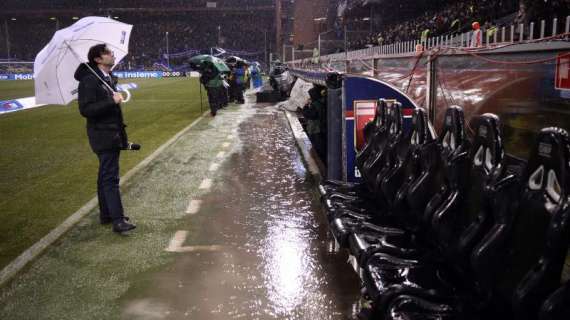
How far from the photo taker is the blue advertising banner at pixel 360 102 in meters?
5.39

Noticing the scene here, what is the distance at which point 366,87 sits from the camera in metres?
5.41

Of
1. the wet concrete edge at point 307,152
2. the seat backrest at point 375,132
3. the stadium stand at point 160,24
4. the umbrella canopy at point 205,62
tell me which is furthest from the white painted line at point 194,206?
the stadium stand at point 160,24

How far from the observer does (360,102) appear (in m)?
5.43

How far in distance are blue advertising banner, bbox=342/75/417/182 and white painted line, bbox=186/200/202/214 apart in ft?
6.43

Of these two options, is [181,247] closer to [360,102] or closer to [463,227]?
[360,102]

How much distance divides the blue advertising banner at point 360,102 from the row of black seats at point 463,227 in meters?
1.04

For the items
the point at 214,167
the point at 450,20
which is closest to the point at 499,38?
the point at 214,167

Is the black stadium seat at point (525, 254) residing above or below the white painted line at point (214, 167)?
above

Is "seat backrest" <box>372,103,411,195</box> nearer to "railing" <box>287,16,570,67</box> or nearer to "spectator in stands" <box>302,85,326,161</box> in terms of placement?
"railing" <box>287,16,570,67</box>

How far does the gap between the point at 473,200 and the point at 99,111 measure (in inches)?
149

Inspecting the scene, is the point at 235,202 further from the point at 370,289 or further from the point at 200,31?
the point at 200,31

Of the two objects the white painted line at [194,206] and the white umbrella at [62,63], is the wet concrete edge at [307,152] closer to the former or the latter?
the white painted line at [194,206]

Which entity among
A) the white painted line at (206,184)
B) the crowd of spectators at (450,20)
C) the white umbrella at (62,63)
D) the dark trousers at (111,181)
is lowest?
the white painted line at (206,184)

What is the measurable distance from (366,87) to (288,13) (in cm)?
6242
